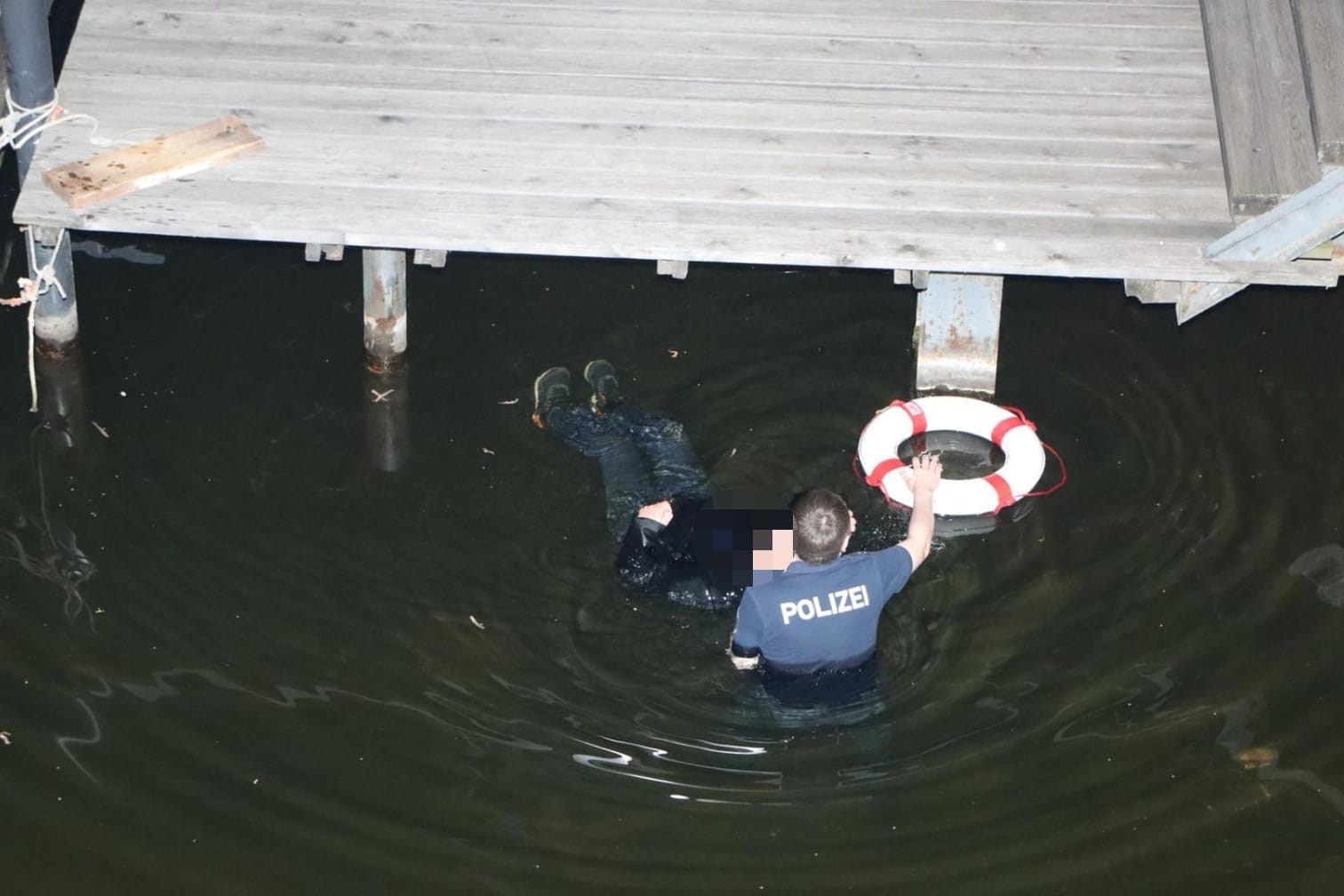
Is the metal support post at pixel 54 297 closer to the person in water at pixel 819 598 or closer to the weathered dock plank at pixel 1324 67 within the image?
the person in water at pixel 819 598

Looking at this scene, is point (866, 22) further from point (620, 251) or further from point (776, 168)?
point (620, 251)

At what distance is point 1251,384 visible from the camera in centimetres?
716

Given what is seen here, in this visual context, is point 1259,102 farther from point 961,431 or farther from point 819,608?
point 819,608

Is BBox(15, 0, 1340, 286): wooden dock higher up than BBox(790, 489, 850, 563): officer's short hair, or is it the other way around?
BBox(15, 0, 1340, 286): wooden dock

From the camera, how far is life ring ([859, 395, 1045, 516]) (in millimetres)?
6488

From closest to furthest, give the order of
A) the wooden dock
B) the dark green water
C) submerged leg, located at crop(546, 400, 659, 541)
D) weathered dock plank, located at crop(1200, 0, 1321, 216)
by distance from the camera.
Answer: the dark green water < the wooden dock < weathered dock plank, located at crop(1200, 0, 1321, 216) < submerged leg, located at crop(546, 400, 659, 541)

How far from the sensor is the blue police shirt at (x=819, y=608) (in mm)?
5219

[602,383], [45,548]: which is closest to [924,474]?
[602,383]

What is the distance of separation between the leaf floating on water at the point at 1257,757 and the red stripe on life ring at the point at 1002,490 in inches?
50.5

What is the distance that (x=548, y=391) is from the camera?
6.86 metres

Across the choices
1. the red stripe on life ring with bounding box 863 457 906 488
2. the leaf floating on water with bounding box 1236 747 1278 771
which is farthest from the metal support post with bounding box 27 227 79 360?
the leaf floating on water with bounding box 1236 747 1278 771

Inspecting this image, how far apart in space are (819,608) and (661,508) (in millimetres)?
822

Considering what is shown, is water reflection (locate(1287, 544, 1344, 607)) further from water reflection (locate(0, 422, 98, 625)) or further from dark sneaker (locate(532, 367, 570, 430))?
water reflection (locate(0, 422, 98, 625))

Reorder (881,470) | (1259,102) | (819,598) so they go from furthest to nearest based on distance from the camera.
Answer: (881,470), (1259,102), (819,598)
